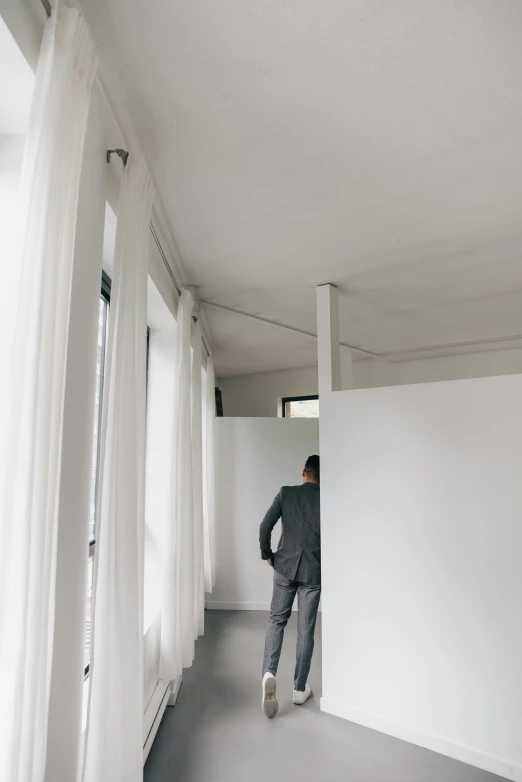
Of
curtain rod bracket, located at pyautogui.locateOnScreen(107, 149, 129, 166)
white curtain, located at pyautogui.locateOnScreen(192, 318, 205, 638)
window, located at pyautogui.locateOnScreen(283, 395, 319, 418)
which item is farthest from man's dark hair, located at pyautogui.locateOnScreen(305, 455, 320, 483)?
window, located at pyautogui.locateOnScreen(283, 395, 319, 418)

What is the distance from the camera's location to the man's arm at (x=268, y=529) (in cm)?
321

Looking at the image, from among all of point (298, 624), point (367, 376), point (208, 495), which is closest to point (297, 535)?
point (298, 624)

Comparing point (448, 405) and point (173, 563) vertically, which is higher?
point (448, 405)

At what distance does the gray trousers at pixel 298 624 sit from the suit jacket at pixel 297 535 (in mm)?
74

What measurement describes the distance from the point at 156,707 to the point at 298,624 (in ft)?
3.20

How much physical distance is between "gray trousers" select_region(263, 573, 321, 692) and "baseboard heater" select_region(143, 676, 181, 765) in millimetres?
576

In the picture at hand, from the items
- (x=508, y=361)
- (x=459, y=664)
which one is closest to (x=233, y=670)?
(x=459, y=664)

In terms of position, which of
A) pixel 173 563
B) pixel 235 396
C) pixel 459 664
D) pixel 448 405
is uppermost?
pixel 235 396

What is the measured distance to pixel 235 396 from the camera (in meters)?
7.07

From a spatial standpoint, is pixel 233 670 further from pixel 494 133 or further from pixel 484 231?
pixel 494 133

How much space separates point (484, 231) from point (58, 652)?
2879mm

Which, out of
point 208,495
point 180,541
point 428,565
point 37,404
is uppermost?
point 37,404

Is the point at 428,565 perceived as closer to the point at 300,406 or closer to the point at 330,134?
the point at 330,134

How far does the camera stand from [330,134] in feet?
6.43
